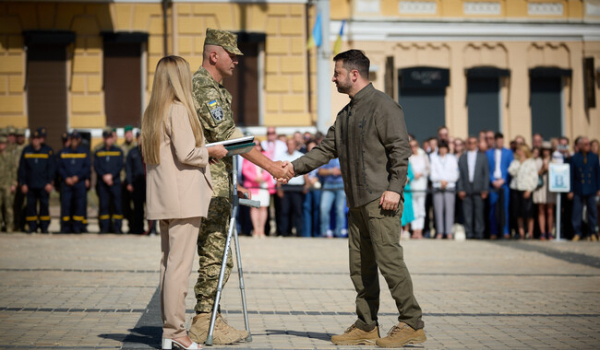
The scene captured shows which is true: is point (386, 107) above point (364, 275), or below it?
above

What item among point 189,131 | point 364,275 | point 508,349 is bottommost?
point 508,349

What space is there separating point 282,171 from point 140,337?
1.77 metres

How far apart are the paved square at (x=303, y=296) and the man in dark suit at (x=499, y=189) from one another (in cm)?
302

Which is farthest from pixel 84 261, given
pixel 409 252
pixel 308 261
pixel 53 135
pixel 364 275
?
pixel 53 135

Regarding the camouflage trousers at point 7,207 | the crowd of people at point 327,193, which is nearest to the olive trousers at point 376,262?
the crowd of people at point 327,193

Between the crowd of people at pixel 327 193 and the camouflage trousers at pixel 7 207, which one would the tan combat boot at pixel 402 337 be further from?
the camouflage trousers at pixel 7 207

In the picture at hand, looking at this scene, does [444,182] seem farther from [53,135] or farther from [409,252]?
[53,135]

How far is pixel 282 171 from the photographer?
314 inches

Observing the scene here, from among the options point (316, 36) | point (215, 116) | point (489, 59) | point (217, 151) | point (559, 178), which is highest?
point (316, 36)

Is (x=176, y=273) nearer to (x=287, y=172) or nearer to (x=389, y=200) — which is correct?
(x=287, y=172)

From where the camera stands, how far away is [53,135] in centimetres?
2477

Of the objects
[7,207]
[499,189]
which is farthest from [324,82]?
[7,207]

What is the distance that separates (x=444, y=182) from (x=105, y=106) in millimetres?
10118

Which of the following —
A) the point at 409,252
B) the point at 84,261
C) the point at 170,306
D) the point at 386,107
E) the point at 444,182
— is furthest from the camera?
the point at 444,182
